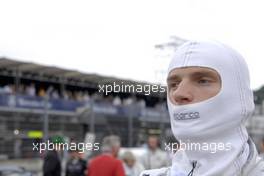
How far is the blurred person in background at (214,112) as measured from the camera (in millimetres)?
2066

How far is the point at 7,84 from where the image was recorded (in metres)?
26.1

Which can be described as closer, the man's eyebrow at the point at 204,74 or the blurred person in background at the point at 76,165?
the man's eyebrow at the point at 204,74

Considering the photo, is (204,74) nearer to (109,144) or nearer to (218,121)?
(218,121)

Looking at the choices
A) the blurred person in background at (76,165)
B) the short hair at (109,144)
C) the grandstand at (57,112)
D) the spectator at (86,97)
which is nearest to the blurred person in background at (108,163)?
the short hair at (109,144)

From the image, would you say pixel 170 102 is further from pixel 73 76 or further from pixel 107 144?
pixel 73 76

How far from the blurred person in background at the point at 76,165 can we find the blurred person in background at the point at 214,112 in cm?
681

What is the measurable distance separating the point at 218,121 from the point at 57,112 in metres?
22.0

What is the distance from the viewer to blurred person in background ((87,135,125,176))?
703 centimetres

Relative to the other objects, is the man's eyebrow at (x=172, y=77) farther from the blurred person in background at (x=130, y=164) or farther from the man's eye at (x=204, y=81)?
the blurred person in background at (x=130, y=164)

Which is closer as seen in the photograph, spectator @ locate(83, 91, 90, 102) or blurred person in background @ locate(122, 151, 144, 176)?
blurred person in background @ locate(122, 151, 144, 176)

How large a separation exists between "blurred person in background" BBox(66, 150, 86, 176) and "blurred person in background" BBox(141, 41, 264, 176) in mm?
6807

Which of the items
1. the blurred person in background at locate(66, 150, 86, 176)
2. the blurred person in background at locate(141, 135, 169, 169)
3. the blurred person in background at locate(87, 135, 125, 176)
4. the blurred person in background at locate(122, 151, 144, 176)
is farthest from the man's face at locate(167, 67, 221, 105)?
the blurred person in background at locate(66, 150, 86, 176)

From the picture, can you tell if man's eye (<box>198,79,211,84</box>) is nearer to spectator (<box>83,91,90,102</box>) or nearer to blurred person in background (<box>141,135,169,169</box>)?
blurred person in background (<box>141,135,169,169</box>)
